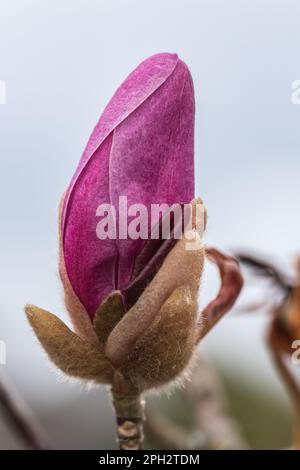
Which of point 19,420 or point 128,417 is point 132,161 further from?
point 19,420

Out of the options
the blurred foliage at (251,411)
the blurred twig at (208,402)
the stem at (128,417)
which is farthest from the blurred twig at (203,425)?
the blurred foliage at (251,411)

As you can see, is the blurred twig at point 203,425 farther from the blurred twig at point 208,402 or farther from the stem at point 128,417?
the stem at point 128,417

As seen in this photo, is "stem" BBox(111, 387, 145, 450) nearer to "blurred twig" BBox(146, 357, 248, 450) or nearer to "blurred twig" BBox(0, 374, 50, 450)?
"blurred twig" BBox(0, 374, 50, 450)

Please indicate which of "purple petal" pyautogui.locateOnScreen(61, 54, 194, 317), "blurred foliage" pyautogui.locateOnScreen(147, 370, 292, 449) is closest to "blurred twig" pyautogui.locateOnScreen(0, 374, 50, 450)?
"purple petal" pyautogui.locateOnScreen(61, 54, 194, 317)

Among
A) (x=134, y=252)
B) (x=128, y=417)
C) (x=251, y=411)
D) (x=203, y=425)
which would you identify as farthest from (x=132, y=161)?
(x=251, y=411)

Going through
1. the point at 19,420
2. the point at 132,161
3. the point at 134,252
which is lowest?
the point at 19,420
